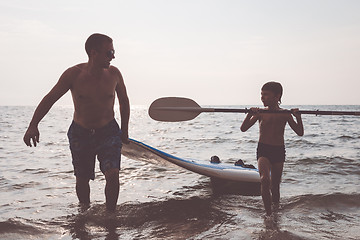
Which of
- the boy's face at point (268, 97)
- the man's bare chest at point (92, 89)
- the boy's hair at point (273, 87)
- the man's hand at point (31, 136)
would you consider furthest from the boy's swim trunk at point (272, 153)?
the man's hand at point (31, 136)

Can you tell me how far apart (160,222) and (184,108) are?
5.74ft

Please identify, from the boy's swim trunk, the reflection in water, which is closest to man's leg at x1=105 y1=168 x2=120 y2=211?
the reflection in water

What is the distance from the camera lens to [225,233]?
3.48 meters

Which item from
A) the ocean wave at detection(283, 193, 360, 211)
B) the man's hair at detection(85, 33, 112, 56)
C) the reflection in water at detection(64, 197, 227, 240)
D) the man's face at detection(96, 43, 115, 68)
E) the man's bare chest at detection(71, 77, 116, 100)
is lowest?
the ocean wave at detection(283, 193, 360, 211)

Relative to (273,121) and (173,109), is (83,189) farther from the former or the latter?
(273,121)

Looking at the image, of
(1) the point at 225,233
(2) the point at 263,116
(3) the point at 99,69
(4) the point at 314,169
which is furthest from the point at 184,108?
(4) the point at 314,169

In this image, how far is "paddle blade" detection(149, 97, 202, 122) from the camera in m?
4.95

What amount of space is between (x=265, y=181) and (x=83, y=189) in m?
2.07

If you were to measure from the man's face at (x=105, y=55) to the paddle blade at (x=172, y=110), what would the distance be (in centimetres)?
146

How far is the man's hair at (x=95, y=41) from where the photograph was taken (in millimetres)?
3516

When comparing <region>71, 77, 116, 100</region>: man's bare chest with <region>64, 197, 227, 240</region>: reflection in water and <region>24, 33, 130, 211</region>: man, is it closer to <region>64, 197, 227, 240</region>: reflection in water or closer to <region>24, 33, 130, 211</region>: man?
<region>24, 33, 130, 211</region>: man

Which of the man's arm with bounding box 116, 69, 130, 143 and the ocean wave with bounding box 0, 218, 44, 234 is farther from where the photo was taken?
the man's arm with bounding box 116, 69, 130, 143

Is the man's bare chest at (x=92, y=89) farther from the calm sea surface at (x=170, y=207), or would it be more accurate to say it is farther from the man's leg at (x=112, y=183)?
the calm sea surface at (x=170, y=207)

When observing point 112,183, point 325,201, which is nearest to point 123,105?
point 112,183
